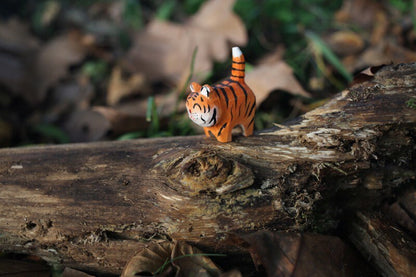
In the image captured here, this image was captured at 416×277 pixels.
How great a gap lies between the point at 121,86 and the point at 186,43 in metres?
0.93

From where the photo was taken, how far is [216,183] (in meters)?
1.85

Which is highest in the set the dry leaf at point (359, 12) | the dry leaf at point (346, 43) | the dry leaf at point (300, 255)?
the dry leaf at point (359, 12)

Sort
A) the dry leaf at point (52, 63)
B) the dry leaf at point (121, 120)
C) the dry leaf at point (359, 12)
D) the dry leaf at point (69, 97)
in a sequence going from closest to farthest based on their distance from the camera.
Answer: the dry leaf at point (121, 120) < the dry leaf at point (69, 97) < the dry leaf at point (52, 63) < the dry leaf at point (359, 12)

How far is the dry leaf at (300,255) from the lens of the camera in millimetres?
1710

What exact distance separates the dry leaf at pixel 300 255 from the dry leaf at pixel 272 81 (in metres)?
1.42


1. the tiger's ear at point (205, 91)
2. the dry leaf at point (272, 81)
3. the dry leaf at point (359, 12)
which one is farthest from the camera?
the dry leaf at point (359, 12)

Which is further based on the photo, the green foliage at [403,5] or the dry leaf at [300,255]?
the green foliage at [403,5]

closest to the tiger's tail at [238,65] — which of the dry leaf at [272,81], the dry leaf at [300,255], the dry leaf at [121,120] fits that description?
the dry leaf at [272,81]

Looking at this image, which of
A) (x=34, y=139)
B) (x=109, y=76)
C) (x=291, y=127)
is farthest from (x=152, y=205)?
(x=109, y=76)

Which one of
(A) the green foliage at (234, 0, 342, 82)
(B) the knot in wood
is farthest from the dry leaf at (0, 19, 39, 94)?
(B) the knot in wood

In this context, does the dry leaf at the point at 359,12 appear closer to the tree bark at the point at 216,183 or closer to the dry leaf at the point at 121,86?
the dry leaf at the point at 121,86

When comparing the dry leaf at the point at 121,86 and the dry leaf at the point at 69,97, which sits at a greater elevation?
the dry leaf at the point at 121,86

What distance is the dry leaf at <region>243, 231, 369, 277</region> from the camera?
171cm

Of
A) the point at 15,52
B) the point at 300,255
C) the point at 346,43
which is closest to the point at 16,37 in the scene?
the point at 15,52
